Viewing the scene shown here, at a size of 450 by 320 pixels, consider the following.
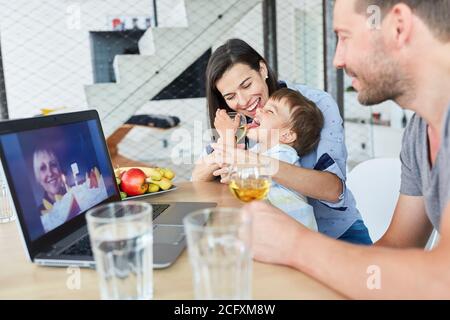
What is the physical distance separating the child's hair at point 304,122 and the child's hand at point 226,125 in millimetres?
176

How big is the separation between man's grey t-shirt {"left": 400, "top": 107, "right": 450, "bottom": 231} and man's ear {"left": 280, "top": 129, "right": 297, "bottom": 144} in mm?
390

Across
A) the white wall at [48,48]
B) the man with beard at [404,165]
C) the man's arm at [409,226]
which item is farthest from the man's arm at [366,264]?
the white wall at [48,48]

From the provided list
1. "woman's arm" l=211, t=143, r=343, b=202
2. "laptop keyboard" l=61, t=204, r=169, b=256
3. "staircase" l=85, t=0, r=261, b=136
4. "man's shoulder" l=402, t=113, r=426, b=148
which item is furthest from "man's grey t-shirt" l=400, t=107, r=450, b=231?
"staircase" l=85, t=0, r=261, b=136

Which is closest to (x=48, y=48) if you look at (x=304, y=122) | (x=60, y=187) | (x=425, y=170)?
(x=304, y=122)

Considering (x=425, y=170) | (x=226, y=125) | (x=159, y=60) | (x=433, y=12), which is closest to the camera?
(x=433, y=12)

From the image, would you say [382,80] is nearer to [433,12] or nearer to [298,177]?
[433,12]

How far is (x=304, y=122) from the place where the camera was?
1.37 meters

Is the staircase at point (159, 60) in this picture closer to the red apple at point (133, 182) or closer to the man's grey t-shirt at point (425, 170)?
the red apple at point (133, 182)

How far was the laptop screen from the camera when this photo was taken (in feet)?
2.49

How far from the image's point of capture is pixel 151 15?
5145 millimetres

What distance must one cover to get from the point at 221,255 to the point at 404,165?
2.23 ft

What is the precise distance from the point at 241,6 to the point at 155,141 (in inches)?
95.0

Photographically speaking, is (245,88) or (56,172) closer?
(56,172)
